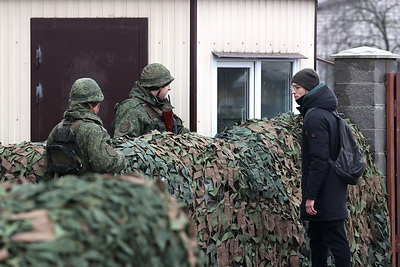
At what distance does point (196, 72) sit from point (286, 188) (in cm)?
210

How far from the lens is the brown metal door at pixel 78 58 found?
968 cm

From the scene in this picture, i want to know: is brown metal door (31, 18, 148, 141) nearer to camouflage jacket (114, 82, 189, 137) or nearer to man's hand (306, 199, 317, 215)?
camouflage jacket (114, 82, 189, 137)

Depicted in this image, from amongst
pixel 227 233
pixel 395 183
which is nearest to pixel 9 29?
pixel 227 233

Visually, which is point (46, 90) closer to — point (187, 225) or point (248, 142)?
point (248, 142)

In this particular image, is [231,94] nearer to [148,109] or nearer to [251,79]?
[251,79]

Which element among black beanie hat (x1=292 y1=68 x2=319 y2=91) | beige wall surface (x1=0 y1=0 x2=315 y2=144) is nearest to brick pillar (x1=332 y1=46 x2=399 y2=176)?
beige wall surface (x1=0 y1=0 x2=315 y2=144)

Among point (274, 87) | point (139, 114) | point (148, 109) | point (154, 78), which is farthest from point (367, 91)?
point (139, 114)

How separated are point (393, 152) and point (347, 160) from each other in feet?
9.43

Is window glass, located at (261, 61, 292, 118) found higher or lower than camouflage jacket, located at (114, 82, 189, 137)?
higher

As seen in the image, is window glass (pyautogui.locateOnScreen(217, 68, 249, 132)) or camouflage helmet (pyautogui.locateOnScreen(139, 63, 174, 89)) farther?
window glass (pyautogui.locateOnScreen(217, 68, 249, 132))

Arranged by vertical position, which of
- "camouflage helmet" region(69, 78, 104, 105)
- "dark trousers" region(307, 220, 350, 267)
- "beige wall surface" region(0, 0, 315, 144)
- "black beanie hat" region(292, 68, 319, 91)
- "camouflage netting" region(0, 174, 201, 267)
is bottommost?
"dark trousers" region(307, 220, 350, 267)

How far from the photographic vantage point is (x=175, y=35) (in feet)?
32.3

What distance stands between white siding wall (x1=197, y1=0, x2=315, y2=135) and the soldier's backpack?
135 inches

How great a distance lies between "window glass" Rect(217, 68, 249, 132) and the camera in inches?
399
